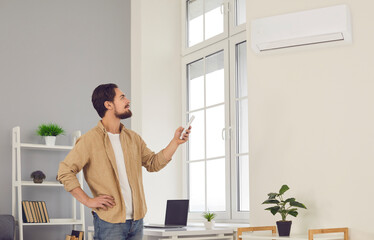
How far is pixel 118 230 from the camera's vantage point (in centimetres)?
248

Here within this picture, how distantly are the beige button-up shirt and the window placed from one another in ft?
5.56

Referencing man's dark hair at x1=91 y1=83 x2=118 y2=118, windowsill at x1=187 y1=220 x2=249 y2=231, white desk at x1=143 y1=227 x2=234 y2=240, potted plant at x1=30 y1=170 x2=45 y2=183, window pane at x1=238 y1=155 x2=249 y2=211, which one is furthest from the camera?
potted plant at x1=30 y1=170 x2=45 y2=183

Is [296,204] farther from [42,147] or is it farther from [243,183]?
[42,147]

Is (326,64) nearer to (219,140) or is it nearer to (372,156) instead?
(372,156)

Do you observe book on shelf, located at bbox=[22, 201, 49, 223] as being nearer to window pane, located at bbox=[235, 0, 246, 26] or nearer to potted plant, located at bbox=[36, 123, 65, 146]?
potted plant, located at bbox=[36, 123, 65, 146]

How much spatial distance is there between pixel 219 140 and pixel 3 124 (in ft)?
5.76

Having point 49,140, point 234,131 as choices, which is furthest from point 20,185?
point 234,131

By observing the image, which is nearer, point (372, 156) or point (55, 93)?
point (372, 156)

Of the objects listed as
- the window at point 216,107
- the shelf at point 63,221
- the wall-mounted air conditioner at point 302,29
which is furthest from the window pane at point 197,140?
the wall-mounted air conditioner at point 302,29

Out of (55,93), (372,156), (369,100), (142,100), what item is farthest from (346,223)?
(55,93)

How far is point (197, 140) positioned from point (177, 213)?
3.01ft

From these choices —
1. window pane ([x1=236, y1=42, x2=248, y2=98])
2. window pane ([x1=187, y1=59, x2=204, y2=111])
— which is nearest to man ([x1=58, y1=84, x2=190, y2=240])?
window pane ([x1=236, y1=42, x2=248, y2=98])

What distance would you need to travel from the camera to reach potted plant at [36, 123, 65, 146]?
4496mm

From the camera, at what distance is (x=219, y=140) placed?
4523 millimetres
